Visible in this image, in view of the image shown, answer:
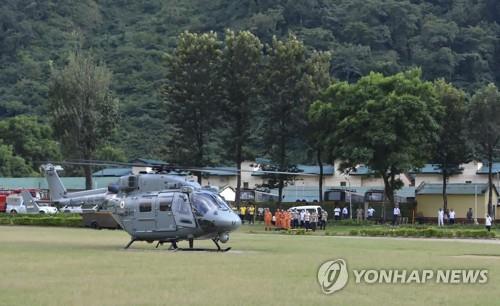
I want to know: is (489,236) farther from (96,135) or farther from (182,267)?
(96,135)

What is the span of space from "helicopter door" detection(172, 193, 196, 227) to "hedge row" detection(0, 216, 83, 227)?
2380 cm

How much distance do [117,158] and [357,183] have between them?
31.2 metres

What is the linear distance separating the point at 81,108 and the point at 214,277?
49.5 metres

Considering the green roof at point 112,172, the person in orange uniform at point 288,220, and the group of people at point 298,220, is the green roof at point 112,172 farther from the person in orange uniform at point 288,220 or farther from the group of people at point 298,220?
the person in orange uniform at point 288,220

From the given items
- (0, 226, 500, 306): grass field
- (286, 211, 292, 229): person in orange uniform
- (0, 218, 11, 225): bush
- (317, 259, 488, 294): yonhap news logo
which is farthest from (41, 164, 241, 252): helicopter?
(0, 218, 11, 225): bush

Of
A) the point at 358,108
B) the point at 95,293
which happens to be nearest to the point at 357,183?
the point at 358,108

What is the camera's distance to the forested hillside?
118375 mm

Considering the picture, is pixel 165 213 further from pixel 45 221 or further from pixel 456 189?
pixel 456 189

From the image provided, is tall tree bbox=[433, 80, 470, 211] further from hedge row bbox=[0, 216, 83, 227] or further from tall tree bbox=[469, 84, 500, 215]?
hedge row bbox=[0, 216, 83, 227]

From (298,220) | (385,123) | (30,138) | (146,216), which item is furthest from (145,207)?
(30,138)

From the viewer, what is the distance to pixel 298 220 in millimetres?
50844

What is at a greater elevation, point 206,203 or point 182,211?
point 206,203

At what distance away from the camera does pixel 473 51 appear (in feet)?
406

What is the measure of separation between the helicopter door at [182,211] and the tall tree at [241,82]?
32.6m
